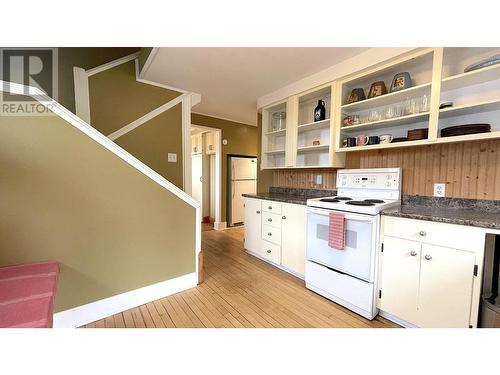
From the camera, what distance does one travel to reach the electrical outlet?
1761mm

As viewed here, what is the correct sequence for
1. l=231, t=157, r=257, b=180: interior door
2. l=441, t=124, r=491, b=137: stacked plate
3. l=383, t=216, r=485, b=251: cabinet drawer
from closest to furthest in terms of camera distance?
1. l=383, t=216, r=485, b=251: cabinet drawer
2. l=441, t=124, r=491, b=137: stacked plate
3. l=231, t=157, r=257, b=180: interior door

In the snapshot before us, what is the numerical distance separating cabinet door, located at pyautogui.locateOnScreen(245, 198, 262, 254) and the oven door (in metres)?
0.89

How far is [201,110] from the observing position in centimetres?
388

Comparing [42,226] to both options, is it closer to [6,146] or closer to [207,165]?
[6,146]

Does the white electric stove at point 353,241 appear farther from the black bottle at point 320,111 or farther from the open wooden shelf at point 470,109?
the black bottle at point 320,111

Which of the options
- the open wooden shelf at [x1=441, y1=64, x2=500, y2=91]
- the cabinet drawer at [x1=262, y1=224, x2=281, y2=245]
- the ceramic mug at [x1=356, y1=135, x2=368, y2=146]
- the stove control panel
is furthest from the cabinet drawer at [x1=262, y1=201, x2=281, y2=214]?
the open wooden shelf at [x1=441, y1=64, x2=500, y2=91]

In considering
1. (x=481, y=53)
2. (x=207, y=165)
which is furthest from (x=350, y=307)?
(x=207, y=165)

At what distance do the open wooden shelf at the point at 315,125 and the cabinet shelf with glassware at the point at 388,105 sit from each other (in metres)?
0.21

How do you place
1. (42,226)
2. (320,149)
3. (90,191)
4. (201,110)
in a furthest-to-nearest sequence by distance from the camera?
(201,110) → (320,149) → (90,191) → (42,226)

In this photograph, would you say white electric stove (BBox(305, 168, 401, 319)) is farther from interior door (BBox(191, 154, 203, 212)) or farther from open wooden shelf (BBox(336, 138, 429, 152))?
interior door (BBox(191, 154, 203, 212))

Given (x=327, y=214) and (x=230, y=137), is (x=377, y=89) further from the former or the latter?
(x=230, y=137)

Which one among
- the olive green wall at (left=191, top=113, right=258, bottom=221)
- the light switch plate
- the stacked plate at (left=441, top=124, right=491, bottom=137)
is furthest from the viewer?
the olive green wall at (left=191, top=113, right=258, bottom=221)

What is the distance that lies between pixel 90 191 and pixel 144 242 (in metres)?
0.61

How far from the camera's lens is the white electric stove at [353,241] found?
1650 millimetres
